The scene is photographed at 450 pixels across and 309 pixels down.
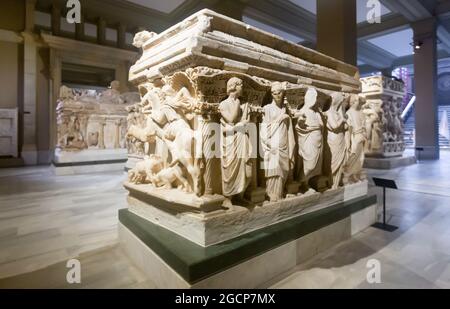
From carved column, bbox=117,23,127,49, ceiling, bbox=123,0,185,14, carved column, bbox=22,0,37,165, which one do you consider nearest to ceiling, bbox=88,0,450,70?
ceiling, bbox=123,0,185,14

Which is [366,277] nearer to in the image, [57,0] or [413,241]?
[413,241]

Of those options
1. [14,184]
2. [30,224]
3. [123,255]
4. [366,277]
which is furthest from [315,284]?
[14,184]

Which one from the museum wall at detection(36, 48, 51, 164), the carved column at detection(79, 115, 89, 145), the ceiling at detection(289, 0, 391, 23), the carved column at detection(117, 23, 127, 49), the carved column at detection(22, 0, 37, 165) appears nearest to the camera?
the carved column at detection(79, 115, 89, 145)

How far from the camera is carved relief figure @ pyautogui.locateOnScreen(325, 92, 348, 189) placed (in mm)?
3189

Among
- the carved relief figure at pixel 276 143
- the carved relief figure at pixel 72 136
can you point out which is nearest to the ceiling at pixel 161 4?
the carved relief figure at pixel 72 136

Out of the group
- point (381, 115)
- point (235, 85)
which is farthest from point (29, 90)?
point (381, 115)

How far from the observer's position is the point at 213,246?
6.68ft

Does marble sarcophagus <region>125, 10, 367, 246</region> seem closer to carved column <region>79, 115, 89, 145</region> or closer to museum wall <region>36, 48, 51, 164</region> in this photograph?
carved column <region>79, 115, 89, 145</region>

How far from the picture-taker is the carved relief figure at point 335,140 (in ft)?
10.5

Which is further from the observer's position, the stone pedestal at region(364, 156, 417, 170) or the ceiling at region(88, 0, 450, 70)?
the ceiling at region(88, 0, 450, 70)

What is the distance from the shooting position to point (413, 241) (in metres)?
3.03

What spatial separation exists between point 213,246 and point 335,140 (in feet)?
6.56

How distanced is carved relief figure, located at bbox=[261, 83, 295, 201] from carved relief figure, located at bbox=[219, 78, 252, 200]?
13.6 inches

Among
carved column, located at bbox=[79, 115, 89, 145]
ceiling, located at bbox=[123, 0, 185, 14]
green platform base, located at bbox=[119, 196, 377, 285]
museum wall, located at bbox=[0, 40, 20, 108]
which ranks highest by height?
ceiling, located at bbox=[123, 0, 185, 14]
